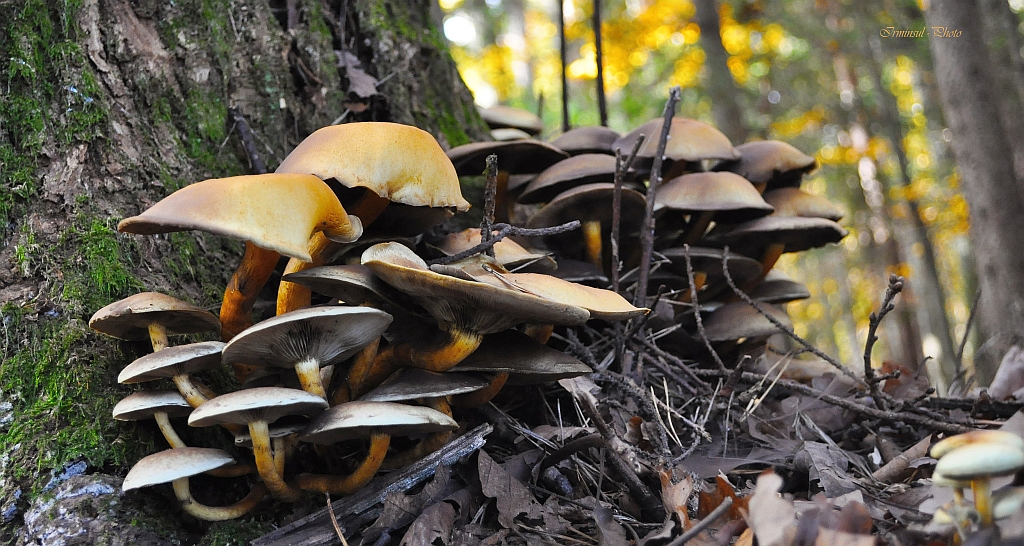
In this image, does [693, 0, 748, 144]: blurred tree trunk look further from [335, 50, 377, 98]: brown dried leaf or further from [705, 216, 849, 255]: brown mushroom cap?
[335, 50, 377, 98]: brown dried leaf

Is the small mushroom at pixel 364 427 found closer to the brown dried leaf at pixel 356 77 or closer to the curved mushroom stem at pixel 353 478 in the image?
the curved mushroom stem at pixel 353 478

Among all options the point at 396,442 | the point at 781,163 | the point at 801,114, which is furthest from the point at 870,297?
the point at 396,442

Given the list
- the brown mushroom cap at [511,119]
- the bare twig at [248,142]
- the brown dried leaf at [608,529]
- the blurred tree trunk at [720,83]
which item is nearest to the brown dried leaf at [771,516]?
the brown dried leaf at [608,529]

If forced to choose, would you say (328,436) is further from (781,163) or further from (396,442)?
(781,163)

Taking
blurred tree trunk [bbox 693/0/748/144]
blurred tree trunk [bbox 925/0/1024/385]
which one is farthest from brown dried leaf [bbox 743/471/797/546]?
blurred tree trunk [bbox 693/0/748/144]

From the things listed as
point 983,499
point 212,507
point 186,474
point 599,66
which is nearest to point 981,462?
point 983,499

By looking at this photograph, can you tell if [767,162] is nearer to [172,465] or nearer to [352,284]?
[352,284]
